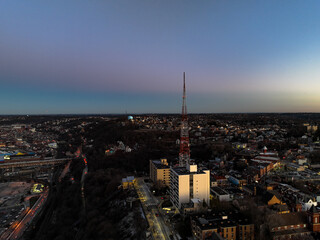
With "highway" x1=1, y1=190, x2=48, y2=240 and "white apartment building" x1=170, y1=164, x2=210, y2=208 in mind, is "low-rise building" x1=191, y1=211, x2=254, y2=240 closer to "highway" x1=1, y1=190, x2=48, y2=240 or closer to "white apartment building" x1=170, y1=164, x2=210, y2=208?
"white apartment building" x1=170, y1=164, x2=210, y2=208

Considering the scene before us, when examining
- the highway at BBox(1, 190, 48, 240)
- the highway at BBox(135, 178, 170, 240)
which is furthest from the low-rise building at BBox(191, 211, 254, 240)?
the highway at BBox(1, 190, 48, 240)

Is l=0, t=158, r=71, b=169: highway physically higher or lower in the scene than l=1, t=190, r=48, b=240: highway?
higher

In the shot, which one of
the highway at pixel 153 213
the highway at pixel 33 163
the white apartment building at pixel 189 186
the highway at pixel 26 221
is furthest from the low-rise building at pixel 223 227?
the highway at pixel 33 163

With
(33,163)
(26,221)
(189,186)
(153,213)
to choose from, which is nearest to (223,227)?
(189,186)

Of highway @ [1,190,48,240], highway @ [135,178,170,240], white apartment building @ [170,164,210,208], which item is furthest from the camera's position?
highway @ [1,190,48,240]

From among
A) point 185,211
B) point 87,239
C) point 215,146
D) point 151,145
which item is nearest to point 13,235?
point 87,239

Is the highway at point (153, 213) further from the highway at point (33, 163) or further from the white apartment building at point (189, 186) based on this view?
the highway at point (33, 163)
